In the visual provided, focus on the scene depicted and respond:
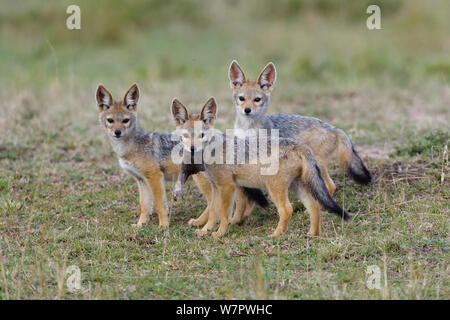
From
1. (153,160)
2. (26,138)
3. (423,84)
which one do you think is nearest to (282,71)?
(423,84)

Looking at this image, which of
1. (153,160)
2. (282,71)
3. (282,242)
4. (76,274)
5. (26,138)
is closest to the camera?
(76,274)

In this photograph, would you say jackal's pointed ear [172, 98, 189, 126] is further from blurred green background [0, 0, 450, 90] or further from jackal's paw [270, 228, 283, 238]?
blurred green background [0, 0, 450, 90]

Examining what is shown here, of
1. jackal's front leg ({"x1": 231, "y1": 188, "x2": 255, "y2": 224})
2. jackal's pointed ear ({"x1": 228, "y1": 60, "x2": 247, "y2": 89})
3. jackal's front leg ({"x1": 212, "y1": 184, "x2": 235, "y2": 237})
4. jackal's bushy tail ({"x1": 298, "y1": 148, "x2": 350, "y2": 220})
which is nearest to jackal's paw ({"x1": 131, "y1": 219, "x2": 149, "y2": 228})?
jackal's front leg ({"x1": 212, "y1": 184, "x2": 235, "y2": 237})

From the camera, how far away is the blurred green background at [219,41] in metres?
15.6

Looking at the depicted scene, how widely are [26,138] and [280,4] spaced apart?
1447cm

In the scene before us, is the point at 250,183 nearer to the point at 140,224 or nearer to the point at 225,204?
the point at 225,204

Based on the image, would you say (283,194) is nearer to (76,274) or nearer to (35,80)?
(76,274)

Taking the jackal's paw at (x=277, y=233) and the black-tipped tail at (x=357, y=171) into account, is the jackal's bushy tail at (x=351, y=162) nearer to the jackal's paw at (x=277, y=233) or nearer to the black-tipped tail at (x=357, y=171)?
the black-tipped tail at (x=357, y=171)

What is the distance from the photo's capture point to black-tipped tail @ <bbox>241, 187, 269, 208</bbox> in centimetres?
731

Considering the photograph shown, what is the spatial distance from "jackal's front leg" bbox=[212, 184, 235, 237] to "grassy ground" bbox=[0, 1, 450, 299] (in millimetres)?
222

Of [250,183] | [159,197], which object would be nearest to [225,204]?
[250,183]

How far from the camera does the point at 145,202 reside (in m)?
7.46

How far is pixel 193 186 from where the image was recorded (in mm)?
8484

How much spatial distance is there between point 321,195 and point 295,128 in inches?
64.7
